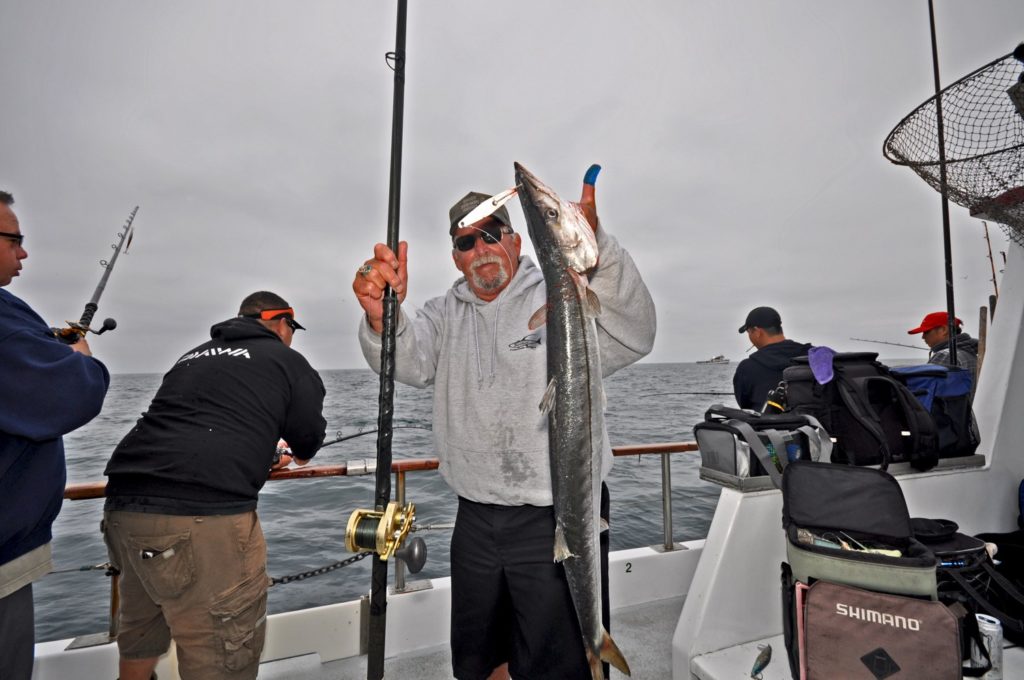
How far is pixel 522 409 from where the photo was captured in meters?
2.32

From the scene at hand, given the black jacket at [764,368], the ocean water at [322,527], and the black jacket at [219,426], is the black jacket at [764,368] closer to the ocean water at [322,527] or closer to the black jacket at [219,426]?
the ocean water at [322,527]

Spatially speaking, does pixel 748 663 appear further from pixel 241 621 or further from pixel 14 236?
pixel 14 236

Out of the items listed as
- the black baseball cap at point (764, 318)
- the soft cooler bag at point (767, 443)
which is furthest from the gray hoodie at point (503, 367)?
the black baseball cap at point (764, 318)

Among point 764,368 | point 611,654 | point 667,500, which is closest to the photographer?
point 611,654

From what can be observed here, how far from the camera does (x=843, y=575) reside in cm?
232

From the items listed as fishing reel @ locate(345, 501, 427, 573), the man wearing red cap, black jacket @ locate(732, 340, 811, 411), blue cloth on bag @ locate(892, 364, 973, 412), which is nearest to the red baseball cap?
the man wearing red cap

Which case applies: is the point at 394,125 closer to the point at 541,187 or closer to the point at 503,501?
the point at 541,187

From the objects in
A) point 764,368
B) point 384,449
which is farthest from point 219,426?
point 764,368

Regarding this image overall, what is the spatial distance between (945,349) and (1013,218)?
130 inches

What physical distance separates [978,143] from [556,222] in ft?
15.4

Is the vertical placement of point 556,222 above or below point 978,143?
below

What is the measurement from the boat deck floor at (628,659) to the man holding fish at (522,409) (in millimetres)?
1335

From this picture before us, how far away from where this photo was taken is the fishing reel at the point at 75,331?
116 inches

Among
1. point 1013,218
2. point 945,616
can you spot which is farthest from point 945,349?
point 945,616
